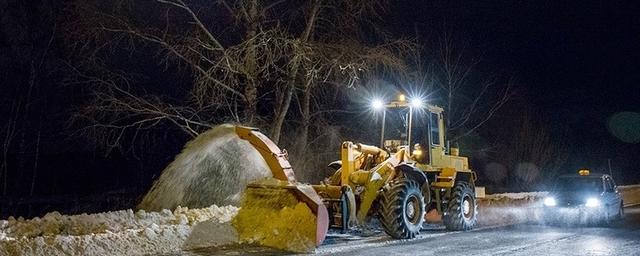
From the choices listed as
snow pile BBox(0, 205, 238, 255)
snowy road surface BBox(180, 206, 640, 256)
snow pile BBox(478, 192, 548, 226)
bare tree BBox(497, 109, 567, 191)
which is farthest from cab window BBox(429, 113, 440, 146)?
bare tree BBox(497, 109, 567, 191)

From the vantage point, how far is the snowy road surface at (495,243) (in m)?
12.7

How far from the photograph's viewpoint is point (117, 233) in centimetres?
1222

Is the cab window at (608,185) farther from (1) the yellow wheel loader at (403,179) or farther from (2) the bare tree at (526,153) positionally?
(2) the bare tree at (526,153)

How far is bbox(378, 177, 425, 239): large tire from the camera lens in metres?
14.6

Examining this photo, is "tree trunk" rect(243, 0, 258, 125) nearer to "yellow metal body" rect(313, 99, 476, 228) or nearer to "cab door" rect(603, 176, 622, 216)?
"yellow metal body" rect(313, 99, 476, 228)

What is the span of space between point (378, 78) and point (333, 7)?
260cm

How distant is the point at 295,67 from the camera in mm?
20312

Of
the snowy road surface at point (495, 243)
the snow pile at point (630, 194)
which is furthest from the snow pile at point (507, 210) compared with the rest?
the snow pile at point (630, 194)

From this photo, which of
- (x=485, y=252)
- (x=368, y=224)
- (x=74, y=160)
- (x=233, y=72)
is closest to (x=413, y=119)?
(x=368, y=224)

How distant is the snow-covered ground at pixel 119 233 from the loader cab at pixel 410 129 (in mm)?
4187

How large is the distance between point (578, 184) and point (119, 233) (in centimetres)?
1308

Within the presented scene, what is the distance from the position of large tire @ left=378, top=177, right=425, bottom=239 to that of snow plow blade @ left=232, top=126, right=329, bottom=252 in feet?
6.42

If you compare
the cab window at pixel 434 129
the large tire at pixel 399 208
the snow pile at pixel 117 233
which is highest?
the cab window at pixel 434 129

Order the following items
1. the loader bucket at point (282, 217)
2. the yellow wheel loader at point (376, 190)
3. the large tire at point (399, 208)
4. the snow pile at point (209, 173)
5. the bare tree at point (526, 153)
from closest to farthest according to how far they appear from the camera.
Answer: the loader bucket at point (282, 217), the yellow wheel loader at point (376, 190), the large tire at point (399, 208), the snow pile at point (209, 173), the bare tree at point (526, 153)
